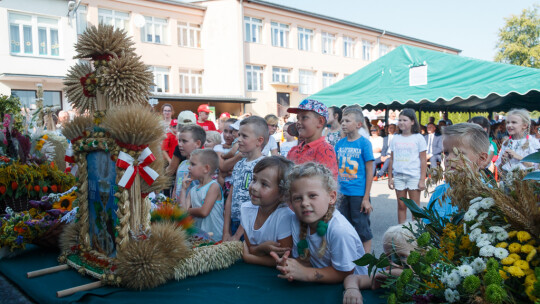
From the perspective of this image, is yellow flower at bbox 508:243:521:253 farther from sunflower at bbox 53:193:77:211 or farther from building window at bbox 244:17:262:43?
building window at bbox 244:17:262:43

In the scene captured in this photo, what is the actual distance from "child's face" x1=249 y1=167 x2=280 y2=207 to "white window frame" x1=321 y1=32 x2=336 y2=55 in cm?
3056

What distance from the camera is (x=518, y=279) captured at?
1.23 meters

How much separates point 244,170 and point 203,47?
82.1 ft

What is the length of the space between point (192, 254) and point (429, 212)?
122 centimetres

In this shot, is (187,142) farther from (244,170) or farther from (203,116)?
(203,116)

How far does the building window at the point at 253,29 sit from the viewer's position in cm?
2690

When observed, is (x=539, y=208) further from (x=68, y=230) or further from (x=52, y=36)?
(x=52, y=36)

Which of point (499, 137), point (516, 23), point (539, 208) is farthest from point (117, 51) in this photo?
point (516, 23)

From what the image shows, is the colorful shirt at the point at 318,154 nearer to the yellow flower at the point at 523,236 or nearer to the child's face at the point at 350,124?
the child's face at the point at 350,124

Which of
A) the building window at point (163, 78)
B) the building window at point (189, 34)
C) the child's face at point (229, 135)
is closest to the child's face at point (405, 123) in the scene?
the child's face at point (229, 135)

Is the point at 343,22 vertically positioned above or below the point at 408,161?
above

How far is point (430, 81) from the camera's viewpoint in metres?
8.91

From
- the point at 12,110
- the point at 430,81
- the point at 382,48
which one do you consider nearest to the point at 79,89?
the point at 12,110

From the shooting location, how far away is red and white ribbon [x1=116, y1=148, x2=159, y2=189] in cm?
204
